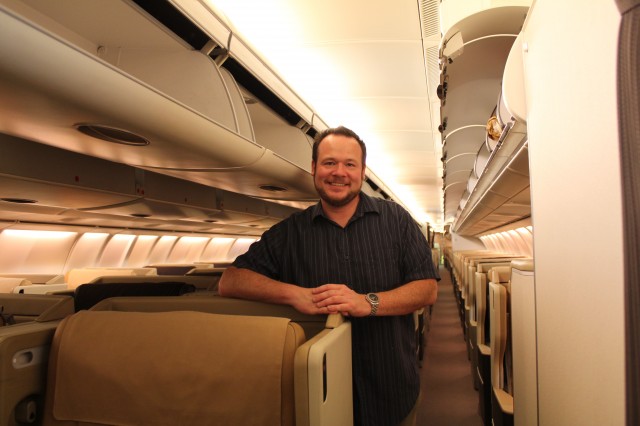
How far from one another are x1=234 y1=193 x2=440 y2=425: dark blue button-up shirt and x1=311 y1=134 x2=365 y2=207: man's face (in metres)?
0.10

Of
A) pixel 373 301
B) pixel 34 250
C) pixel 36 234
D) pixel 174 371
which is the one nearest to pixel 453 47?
pixel 373 301

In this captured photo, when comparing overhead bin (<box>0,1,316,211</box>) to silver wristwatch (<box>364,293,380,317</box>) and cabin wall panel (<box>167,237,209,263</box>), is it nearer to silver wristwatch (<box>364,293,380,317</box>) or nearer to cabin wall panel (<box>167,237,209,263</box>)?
silver wristwatch (<box>364,293,380,317</box>)

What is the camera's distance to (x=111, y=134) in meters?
2.08

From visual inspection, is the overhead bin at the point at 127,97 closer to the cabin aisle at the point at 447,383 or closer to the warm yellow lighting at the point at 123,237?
the cabin aisle at the point at 447,383

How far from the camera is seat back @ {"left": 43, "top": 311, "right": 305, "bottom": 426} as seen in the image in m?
1.26

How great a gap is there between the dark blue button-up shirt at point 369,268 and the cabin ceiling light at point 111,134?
86 centimetres

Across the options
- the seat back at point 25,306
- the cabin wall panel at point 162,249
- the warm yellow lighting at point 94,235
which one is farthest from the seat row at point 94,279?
the cabin wall panel at point 162,249

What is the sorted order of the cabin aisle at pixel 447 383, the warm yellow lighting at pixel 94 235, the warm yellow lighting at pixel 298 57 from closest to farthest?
the warm yellow lighting at pixel 298 57
the cabin aisle at pixel 447 383
the warm yellow lighting at pixel 94 235

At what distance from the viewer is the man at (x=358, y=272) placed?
5.84 ft

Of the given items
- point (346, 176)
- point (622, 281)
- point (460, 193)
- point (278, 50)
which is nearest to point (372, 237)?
point (346, 176)

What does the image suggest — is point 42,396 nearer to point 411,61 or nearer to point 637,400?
point 637,400

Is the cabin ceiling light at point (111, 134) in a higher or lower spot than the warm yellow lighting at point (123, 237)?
higher

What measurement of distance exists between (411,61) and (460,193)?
296 inches

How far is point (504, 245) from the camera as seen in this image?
1484cm
